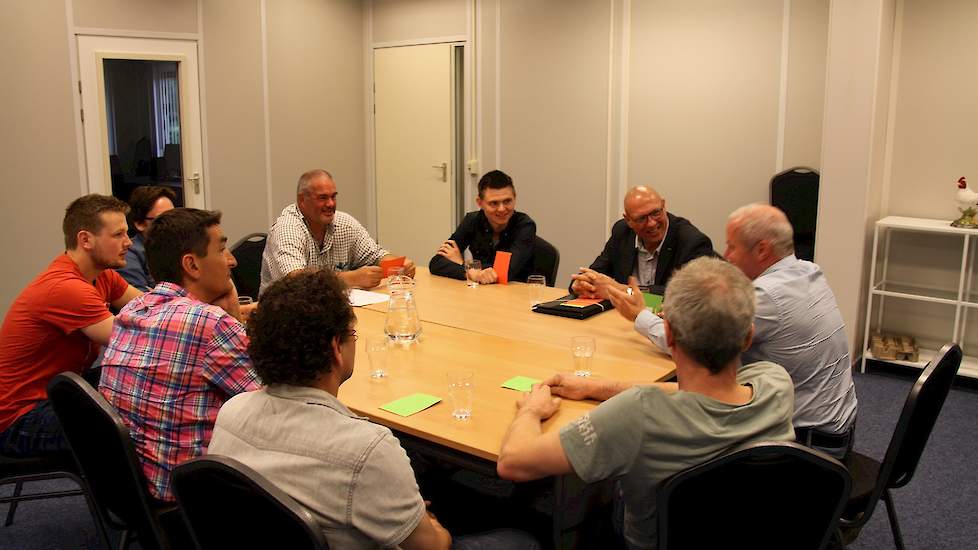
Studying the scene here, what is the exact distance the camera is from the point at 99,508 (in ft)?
8.27

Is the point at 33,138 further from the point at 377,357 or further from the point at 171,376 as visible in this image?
the point at 171,376

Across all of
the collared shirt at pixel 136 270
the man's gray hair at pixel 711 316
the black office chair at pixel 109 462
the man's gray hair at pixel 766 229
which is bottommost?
the black office chair at pixel 109 462

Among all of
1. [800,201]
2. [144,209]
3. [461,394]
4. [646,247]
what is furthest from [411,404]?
[800,201]

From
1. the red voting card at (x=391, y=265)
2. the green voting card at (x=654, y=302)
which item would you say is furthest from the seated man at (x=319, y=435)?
the red voting card at (x=391, y=265)

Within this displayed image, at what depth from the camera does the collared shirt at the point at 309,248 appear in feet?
14.2

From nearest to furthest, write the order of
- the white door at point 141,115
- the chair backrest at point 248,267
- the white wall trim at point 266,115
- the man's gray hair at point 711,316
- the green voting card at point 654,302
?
1. the man's gray hair at point 711,316
2. the green voting card at point 654,302
3. the chair backrest at point 248,267
4. the white door at point 141,115
5. the white wall trim at point 266,115

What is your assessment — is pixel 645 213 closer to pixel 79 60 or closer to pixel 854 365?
pixel 854 365

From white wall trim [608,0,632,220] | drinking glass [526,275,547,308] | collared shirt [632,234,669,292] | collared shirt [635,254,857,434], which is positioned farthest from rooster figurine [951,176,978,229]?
collared shirt [635,254,857,434]

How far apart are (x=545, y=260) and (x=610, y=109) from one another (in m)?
2.28

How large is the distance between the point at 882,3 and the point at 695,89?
1.52m

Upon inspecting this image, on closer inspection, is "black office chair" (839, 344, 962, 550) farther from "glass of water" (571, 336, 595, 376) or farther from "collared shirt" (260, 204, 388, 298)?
"collared shirt" (260, 204, 388, 298)

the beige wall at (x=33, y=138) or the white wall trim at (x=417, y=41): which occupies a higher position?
the white wall trim at (x=417, y=41)

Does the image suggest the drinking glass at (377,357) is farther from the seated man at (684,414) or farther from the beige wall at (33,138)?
the beige wall at (33,138)

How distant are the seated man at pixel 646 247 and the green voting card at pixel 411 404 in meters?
1.37
